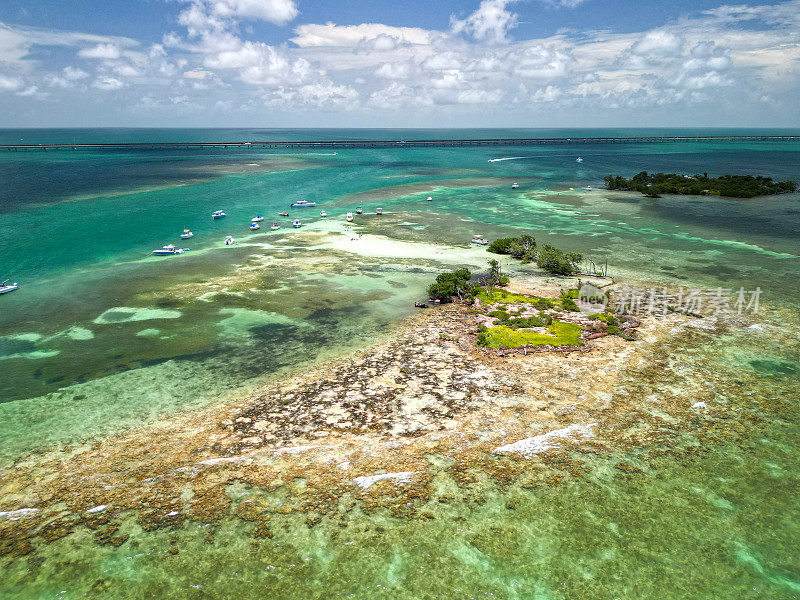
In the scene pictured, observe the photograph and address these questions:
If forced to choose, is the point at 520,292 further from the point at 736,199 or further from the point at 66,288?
the point at 736,199

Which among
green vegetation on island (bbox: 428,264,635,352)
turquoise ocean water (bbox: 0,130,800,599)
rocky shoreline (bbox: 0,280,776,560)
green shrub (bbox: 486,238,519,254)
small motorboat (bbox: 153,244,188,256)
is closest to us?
turquoise ocean water (bbox: 0,130,800,599)

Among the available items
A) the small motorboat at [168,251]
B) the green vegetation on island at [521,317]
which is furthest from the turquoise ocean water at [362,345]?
the green vegetation on island at [521,317]

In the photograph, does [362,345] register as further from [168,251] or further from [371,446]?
[168,251]

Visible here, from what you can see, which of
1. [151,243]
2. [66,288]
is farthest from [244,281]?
[151,243]

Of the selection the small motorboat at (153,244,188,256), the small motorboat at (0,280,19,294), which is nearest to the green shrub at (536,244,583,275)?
the small motorboat at (153,244,188,256)

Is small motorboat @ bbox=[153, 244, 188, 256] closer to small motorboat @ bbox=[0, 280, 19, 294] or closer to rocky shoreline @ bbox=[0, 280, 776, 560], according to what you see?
small motorboat @ bbox=[0, 280, 19, 294]

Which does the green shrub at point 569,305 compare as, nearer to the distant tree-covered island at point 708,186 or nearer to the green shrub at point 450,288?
the green shrub at point 450,288

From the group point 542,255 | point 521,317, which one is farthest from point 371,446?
point 542,255
